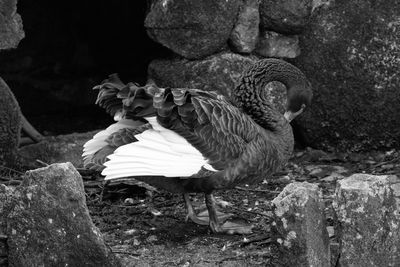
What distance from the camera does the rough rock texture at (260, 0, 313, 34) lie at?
17.2ft

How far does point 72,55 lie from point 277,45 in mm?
1764

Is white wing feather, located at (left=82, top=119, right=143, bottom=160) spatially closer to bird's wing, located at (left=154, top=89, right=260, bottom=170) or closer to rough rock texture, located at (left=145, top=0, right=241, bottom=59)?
bird's wing, located at (left=154, top=89, right=260, bottom=170)

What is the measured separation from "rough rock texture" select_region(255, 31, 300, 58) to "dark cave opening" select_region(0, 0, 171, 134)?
1171 millimetres

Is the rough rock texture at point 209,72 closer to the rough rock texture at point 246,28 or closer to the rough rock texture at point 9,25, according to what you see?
the rough rock texture at point 246,28

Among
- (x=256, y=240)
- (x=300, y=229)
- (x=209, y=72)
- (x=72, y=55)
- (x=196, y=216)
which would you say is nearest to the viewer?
(x=300, y=229)

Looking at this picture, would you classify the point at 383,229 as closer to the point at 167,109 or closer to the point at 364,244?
the point at 364,244

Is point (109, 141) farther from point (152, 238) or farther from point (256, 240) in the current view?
point (256, 240)

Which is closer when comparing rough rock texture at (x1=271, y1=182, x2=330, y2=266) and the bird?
rough rock texture at (x1=271, y1=182, x2=330, y2=266)

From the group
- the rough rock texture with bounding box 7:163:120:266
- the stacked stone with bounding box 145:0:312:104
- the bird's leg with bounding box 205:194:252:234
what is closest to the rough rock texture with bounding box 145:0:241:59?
the stacked stone with bounding box 145:0:312:104

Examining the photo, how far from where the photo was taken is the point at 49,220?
327 centimetres

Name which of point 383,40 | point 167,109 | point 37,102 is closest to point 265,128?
point 167,109

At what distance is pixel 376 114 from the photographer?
212 inches

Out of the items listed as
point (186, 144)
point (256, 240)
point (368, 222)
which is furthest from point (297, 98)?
point (368, 222)

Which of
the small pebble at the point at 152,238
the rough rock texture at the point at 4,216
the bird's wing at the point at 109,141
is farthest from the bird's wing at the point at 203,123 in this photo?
the rough rock texture at the point at 4,216
